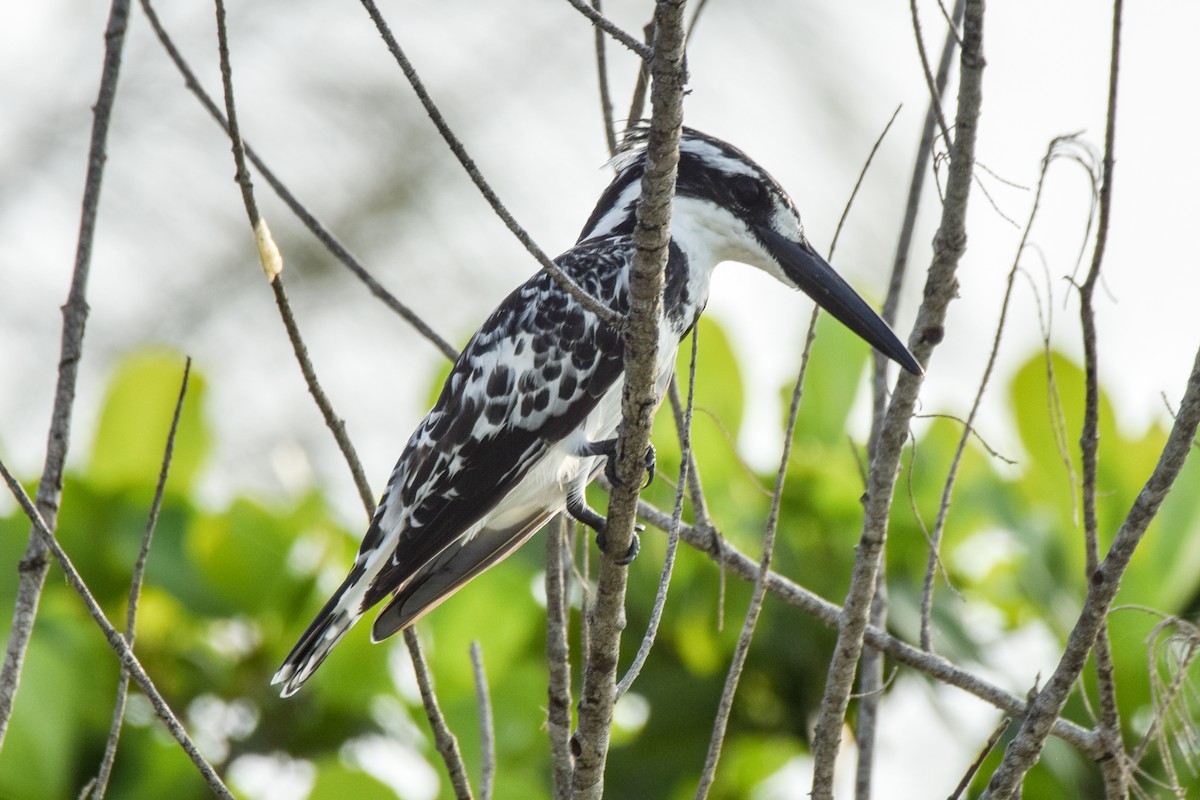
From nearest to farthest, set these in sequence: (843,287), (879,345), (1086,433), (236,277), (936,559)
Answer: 1. (1086,433)
2. (936,559)
3. (879,345)
4. (843,287)
5. (236,277)

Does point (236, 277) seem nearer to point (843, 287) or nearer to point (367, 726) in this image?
point (367, 726)

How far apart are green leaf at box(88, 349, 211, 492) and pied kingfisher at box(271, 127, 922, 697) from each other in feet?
4.29

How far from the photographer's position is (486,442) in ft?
9.94

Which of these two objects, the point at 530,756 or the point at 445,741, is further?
the point at 530,756

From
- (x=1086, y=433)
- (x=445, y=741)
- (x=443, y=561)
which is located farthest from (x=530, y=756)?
(x=1086, y=433)

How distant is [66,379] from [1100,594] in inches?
66.1

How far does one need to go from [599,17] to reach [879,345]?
127 cm

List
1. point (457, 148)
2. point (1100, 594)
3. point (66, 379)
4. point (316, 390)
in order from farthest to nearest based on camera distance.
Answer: point (66, 379), point (316, 390), point (1100, 594), point (457, 148)

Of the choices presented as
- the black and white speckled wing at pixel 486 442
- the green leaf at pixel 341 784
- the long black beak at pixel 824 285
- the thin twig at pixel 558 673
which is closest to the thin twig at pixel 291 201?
the black and white speckled wing at pixel 486 442

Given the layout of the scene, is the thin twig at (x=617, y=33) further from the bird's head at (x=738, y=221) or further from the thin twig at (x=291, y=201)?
the bird's head at (x=738, y=221)

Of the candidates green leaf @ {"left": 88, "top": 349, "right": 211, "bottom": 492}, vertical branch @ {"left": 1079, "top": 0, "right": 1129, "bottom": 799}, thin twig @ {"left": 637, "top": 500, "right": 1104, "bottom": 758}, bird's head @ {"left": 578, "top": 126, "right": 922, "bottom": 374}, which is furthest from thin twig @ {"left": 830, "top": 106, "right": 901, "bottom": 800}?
green leaf @ {"left": 88, "top": 349, "right": 211, "bottom": 492}

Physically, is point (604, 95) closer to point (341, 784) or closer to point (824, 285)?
point (824, 285)

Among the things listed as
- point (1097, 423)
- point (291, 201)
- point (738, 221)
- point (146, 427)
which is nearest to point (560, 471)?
point (738, 221)

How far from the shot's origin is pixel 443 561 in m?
3.12
